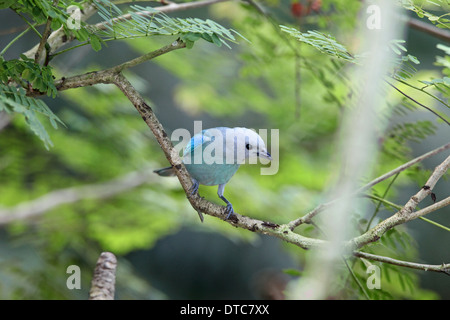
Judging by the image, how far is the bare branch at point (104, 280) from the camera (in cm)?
139

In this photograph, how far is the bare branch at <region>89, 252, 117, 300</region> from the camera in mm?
1388

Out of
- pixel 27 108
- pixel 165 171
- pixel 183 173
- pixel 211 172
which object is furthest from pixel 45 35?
pixel 165 171

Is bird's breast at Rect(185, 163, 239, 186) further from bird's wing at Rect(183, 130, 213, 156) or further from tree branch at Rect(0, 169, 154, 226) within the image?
tree branch at Rect(0, 169, 154, 226)

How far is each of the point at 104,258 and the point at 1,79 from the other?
58cm

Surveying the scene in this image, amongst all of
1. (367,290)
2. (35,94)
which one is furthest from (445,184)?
(35,94)

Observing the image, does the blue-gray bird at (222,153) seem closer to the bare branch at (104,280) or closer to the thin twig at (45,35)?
the bare branch at (104,280)

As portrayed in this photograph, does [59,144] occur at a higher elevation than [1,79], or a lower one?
higher

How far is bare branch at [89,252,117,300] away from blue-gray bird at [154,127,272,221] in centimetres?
44

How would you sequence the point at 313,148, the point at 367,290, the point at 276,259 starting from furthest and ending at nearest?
the point at 276,259, the point at 313,148, the point at 367,290

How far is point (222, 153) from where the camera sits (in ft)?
6.01

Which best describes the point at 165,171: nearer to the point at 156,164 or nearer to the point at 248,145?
the point at 248,145

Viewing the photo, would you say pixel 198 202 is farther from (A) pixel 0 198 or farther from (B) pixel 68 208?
(A) pixel 0 198

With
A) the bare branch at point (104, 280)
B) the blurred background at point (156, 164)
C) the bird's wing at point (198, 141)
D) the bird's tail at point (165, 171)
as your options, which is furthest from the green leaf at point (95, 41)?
the blurred background at point (156, 164)

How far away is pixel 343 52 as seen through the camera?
127cm
